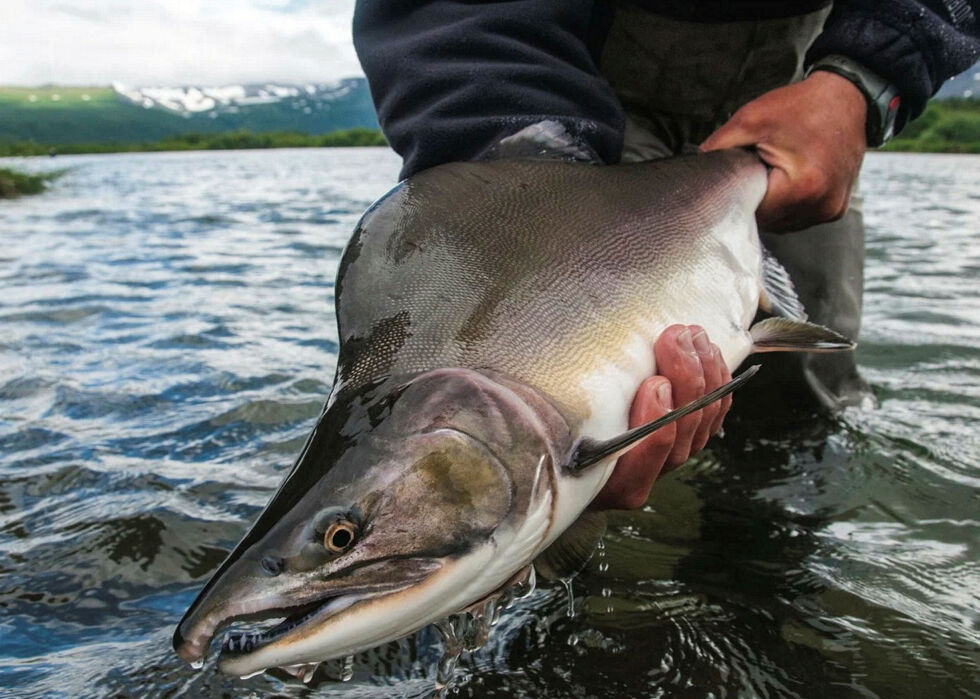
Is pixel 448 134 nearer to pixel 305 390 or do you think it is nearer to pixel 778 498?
pixel 778 498

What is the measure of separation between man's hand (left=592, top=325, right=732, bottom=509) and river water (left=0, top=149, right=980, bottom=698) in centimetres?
45

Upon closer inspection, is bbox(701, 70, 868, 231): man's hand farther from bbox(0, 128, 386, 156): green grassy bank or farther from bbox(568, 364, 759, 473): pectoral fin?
bbox(0, 128, 386, 156): green grassy bank

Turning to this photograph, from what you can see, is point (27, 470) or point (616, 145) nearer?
point (616, 145)

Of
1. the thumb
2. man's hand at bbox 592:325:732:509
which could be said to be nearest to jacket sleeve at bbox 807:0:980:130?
the thumb

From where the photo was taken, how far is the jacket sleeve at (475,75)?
2.33 m

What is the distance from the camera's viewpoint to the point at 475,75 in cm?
236

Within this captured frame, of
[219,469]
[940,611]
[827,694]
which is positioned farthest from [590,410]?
[219,469]

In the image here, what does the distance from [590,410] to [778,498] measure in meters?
1.72

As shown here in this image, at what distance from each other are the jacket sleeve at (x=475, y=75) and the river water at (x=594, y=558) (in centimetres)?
129

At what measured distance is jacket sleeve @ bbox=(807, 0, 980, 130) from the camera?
8.83 ft

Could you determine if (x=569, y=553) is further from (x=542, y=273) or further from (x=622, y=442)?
(x=542, y=273)

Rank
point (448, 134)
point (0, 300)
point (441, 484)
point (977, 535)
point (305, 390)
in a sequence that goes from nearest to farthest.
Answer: point (441, 484) < point (448, 134) < point (977, 535) < point (305, 390) < point (0, 300)

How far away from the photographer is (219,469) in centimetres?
347

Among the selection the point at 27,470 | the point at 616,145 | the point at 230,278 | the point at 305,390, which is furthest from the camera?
the point at 230,278
